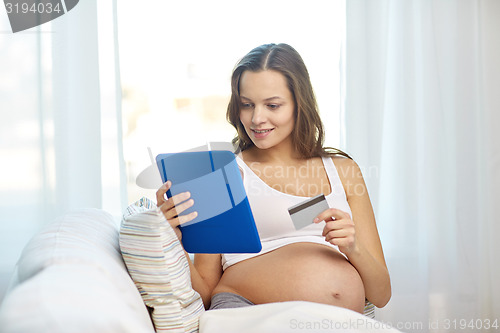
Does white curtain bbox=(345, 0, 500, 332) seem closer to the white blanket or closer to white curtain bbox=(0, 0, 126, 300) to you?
white curtain bbox=(0, 0, 126, 300)

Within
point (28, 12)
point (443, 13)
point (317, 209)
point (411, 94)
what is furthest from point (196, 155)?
point (443, 13)

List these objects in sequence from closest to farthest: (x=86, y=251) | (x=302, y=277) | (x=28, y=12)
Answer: (x=86, y=251)
(x=302, y=277)
(x=28, y=12)

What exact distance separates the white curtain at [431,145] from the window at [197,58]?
109 mm

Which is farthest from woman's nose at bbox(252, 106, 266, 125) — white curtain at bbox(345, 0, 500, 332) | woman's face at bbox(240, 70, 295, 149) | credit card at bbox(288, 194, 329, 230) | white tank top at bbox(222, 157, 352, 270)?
white curtain at bbox(345, 0, 500, 332)

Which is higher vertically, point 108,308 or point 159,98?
point 159,98

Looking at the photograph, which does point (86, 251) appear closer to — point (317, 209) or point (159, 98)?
point (317, 209)

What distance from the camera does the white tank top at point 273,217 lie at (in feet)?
4.99

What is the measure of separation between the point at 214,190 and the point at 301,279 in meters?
0.35

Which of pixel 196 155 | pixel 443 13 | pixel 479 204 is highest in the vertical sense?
pixel 443 13

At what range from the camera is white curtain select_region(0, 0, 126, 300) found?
2043mm

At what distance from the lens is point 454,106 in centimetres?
239

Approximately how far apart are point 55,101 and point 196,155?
42.3 inches

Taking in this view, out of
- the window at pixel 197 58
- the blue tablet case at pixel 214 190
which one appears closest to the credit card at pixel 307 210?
the blue tablet case at pixel 214 190

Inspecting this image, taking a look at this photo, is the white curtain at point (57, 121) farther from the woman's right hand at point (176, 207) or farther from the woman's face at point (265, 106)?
the woman's right hand at point (176, 207)
